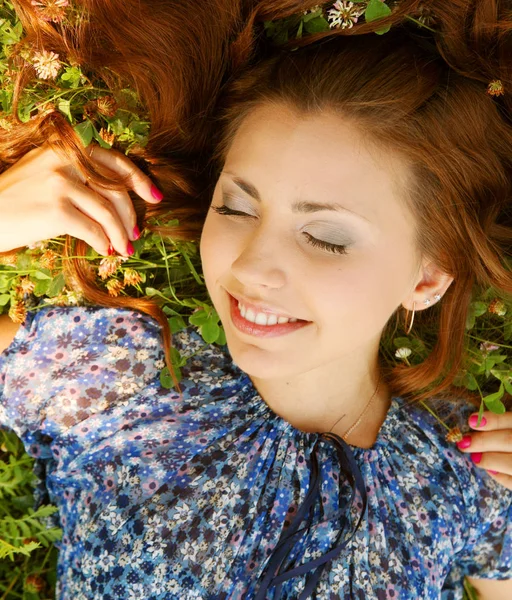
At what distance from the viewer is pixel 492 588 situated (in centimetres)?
293

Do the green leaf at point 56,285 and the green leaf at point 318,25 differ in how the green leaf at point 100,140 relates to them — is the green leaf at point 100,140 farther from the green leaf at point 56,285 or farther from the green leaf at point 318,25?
the green leaf at point 318,25

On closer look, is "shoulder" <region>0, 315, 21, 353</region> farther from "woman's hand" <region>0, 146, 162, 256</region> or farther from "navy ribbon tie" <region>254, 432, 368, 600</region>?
"navy ribbon tie" <region>254, 432, 368, 600</region>

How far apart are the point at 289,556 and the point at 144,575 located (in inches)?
20.5

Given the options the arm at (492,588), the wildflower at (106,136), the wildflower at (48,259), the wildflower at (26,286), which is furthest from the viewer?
the arm at (492,588)

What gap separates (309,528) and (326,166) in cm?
130

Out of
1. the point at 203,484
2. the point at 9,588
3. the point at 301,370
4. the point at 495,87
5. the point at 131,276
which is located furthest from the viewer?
the point at 9,588

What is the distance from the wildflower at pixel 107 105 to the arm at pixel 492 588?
2478 mm

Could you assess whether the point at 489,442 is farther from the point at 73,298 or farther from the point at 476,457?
the point at 73,298

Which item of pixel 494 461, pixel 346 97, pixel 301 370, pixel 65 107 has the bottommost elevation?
pixel 494 461

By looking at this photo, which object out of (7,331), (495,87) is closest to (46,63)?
(7,331)

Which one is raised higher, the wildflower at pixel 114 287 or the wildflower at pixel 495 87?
the wildflower at pixel 495 87

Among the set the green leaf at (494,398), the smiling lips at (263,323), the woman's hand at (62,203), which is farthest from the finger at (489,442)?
the woman's hand at (62,203)

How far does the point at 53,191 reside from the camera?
7.84 ft

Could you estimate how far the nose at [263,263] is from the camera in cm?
205
